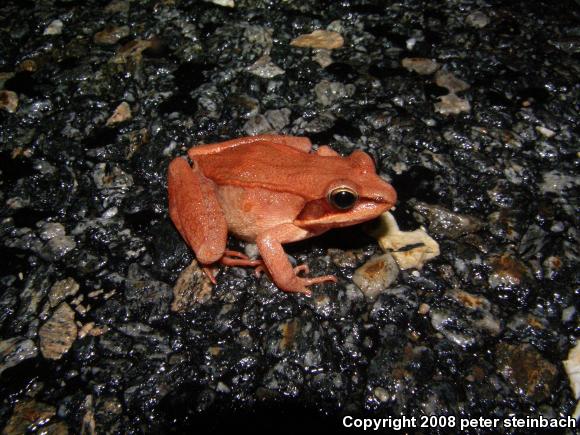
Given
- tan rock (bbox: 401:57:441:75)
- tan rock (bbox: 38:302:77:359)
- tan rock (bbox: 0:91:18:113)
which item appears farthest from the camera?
tan rock (bbox: 401:57:441:75)

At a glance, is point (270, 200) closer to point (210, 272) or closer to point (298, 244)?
point (298, 244)

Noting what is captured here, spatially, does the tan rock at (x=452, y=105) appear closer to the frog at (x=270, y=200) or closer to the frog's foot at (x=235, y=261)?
the frog at (x=270, y=200)

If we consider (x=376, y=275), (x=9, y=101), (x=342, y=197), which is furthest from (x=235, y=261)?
(x=9, y=101)

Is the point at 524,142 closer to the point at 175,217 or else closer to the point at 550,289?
the point at 550,289

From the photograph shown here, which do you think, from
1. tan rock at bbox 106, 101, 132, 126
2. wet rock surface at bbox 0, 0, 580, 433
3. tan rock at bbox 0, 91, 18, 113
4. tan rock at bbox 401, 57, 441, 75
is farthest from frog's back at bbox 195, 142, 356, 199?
tan rock at bbox 0, 91, 18, 113

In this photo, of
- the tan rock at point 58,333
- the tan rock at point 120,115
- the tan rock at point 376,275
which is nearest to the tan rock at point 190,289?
the tan rock at point 58,333

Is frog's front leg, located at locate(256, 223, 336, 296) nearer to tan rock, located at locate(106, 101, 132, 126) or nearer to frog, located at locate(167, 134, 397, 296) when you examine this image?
frog, located at locate(167, 134, 397, 296)
